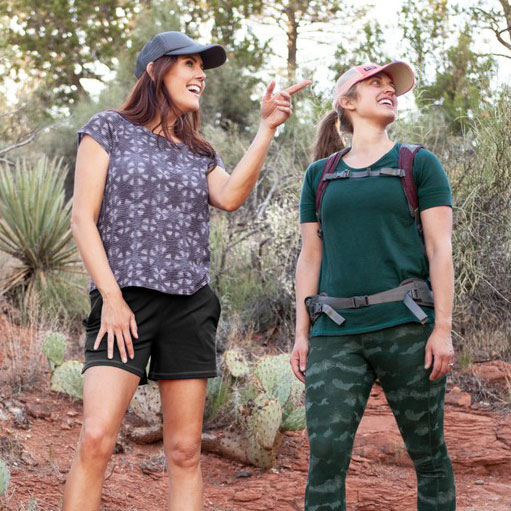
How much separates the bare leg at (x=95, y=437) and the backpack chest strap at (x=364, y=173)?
112 centimetres

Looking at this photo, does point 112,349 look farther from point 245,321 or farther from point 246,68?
point 246,68

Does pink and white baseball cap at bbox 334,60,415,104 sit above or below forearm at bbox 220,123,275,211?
above

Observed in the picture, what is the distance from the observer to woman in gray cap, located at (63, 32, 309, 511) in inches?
109

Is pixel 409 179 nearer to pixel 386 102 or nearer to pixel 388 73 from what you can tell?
pixel 386 102

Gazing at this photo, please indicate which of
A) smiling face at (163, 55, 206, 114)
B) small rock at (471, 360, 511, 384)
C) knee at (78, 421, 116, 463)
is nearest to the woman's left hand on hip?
knee at (78, 421, 116, 463)

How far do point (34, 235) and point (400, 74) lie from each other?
642cm

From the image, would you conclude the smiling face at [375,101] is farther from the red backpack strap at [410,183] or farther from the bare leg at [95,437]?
the bare leg at [95,437]

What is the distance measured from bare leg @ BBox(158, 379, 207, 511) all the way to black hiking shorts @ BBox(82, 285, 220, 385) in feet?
0.17

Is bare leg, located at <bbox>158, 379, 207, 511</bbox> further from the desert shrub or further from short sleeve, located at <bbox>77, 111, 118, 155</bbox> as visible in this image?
the desert shrub

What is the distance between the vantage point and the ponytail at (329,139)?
3.60 metres

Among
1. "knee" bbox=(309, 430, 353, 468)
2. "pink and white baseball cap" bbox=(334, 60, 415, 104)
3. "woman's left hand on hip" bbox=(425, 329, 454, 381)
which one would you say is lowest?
"knee" bbox=(309, 430, 353, 468)

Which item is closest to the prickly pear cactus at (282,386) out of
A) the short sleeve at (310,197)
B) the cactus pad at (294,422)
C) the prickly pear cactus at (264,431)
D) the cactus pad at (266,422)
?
the cactus pad at (294,422)

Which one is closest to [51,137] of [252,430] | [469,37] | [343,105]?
[469,37]

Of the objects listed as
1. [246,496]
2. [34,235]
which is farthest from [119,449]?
[34,235]
